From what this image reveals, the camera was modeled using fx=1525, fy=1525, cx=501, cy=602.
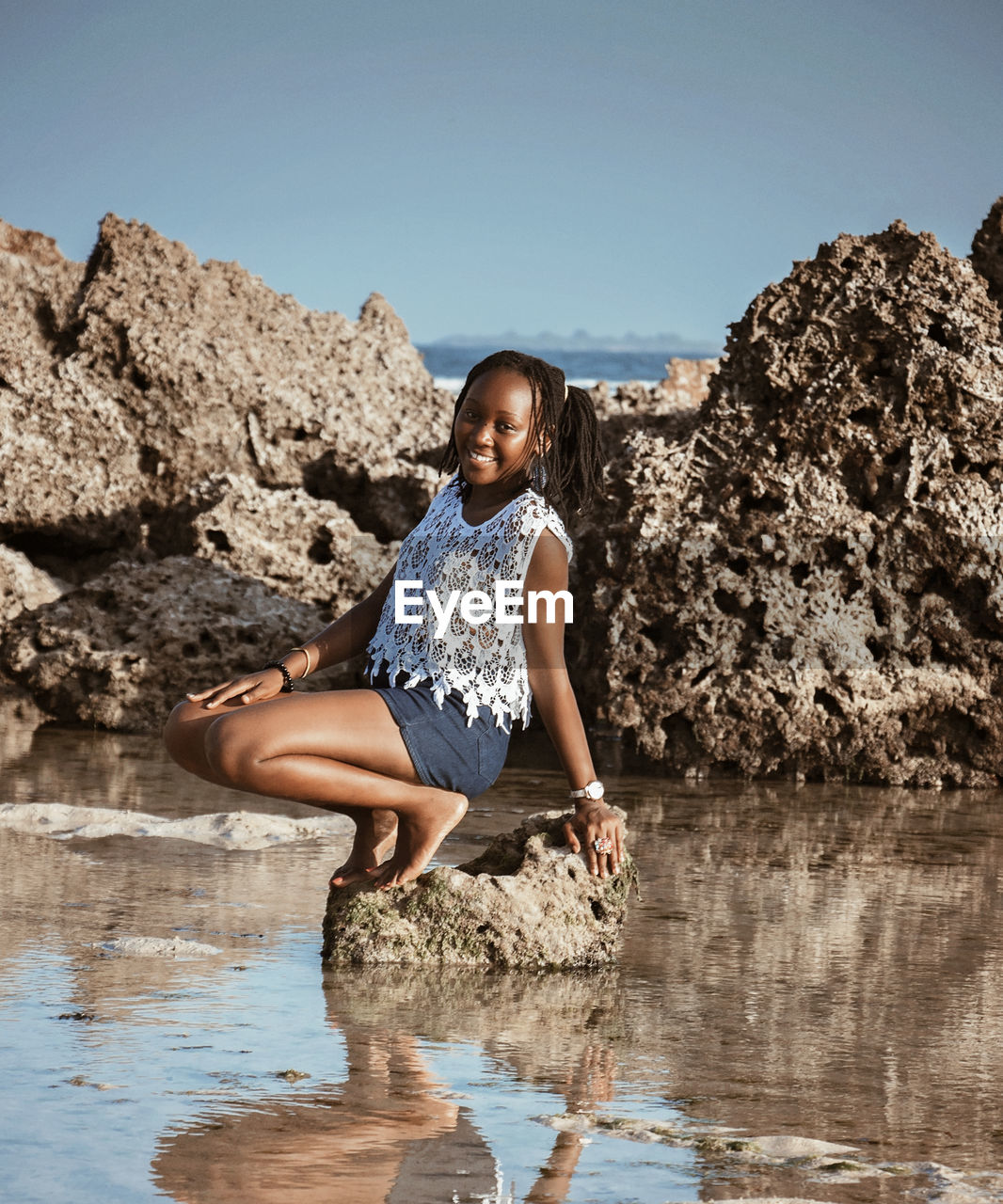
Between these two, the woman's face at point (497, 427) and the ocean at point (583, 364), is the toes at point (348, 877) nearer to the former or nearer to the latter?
the woman's face at point (497, 427)

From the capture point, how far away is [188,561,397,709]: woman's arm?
3.77 m

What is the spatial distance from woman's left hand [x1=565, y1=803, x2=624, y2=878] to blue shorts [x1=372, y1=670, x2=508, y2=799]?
0.84 feet

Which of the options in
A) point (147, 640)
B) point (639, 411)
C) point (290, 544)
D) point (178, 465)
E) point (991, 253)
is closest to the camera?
point (147, 640)

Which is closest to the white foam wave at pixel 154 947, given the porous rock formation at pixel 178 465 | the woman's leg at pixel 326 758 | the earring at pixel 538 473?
the woman's leg at pixel 326 758

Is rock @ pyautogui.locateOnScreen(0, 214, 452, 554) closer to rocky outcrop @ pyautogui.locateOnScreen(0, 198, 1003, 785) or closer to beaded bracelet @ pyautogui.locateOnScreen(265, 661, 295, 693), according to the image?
rocky outcrop @ pyautogui.locateOnScreen(0, 198, 1003, 785)

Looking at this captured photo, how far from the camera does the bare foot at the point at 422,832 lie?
372cm

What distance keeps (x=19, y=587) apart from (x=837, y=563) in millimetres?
4780

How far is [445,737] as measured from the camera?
12.2 feet

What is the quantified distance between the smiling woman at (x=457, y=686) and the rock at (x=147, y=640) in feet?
13.5

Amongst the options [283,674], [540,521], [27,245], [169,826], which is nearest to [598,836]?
[540,521]

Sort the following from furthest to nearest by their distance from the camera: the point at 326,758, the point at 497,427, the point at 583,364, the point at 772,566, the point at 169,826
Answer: the point at 583,364 < the point at 772,566 < the point at 169,826 < the point at 497,427 < the point at 326,758

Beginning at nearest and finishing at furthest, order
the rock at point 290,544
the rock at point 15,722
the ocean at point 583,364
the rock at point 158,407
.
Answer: the rock at point 15,722 < the rock at point 290,544 < the rock at point 158,407 < the ocean at point 583,364

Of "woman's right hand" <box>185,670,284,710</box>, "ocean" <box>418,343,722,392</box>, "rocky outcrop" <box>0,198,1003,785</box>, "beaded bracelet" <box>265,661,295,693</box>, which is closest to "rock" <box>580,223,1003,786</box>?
"rocky outcrop" <box>0,198,1003,785</box>

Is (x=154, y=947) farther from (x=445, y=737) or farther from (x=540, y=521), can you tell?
(x=540, y=521)
